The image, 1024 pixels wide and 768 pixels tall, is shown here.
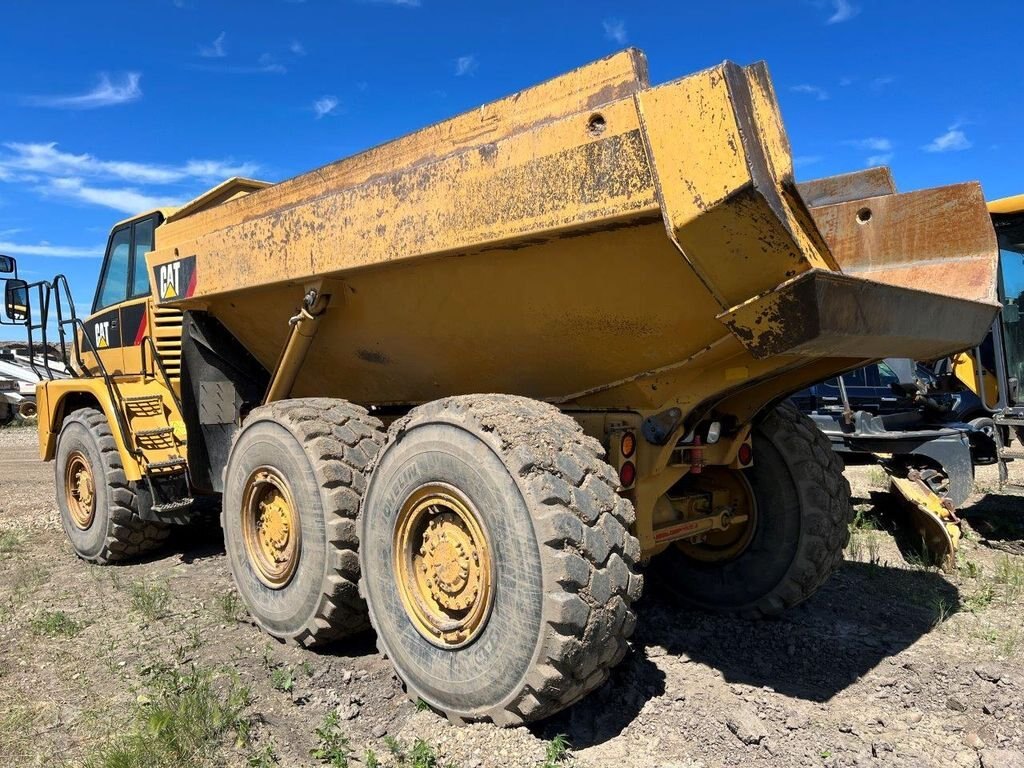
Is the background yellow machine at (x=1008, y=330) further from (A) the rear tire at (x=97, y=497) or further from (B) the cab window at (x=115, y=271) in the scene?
(B) the cab window at (x=115, y=271)

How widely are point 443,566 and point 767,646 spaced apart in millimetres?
1865

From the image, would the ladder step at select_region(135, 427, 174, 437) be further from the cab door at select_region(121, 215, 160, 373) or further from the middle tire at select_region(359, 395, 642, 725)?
the middle tire at select_region(359, 395, 642, 725)

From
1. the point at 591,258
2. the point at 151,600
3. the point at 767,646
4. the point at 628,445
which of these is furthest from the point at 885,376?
the point at 151,600

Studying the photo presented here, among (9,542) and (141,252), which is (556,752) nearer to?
(141,252)

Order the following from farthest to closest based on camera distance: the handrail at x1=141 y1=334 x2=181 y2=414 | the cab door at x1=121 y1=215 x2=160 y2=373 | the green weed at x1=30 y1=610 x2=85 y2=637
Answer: the cab door at x1=121 y1=215 x2=160 y2=373
the handrail at x1=141 y1=334 x2=181 y2=414
the green weed at x1=30 y1=610 x2=85 y2=637

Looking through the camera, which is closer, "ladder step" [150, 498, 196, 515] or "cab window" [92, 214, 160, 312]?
"ladder step" [150, 498, 196, 515]

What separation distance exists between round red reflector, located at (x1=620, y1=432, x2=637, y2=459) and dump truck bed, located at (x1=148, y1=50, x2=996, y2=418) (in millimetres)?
164

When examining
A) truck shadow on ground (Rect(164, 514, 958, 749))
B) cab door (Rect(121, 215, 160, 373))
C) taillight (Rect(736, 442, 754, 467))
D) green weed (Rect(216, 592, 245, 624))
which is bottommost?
truck shadow on ground (Rect(164, 514, 958, 749))

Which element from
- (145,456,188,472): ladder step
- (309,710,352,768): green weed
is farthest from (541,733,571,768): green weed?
(145,456,188,472): ladder step

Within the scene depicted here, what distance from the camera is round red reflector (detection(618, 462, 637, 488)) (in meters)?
3.27

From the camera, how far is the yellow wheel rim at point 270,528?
12.6 ft

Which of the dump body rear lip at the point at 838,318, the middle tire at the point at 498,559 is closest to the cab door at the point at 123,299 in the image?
the middle tire at the point at 498,559

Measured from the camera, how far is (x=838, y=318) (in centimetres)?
247

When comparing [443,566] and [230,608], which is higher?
[443,566]
